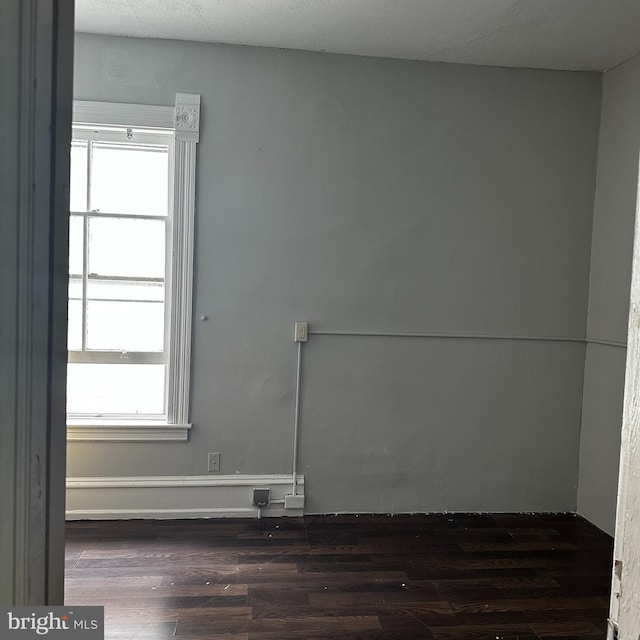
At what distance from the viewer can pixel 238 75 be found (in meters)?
3.15

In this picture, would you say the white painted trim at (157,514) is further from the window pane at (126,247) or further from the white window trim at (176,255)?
the window pane at (126,247)

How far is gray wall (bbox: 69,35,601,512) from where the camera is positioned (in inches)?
125

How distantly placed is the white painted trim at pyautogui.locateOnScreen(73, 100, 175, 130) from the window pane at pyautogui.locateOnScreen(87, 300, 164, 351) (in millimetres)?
1026

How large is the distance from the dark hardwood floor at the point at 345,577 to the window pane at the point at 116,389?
0.66m

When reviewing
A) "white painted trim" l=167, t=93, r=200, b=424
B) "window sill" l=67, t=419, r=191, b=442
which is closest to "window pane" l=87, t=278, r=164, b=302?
"white painted trim" l=167, t=93, r=200, b=424

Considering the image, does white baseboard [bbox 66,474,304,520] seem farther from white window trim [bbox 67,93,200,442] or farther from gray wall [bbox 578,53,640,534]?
gray wall [bbox 578,53,640,534]

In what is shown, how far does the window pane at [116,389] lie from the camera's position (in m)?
3.22

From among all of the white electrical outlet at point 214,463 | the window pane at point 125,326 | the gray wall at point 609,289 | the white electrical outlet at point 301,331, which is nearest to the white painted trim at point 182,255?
the window pane at point 125,326

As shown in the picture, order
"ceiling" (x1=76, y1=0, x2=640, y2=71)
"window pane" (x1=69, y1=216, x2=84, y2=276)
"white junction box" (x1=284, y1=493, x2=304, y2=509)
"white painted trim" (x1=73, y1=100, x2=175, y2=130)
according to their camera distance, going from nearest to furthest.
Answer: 1. "ceiling" (x1=76, y1=0, x2=640, y2=71)
2. "white painted trim" (x1=73, y1=100, x2=175, y2=130)
3. "window pane" (x1=69, y1=216, x2=84, y2=276)
4. "white junction box" (x1=284, y1=493, x2=304, y2=509)

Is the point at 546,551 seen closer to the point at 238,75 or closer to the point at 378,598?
the point at 378,598

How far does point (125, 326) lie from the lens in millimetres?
3236

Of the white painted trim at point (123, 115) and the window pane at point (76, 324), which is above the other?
the white painted trim at point (123, 115)

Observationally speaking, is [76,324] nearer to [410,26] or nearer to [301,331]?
[301,331]

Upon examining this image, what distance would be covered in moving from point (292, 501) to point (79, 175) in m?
2.30
